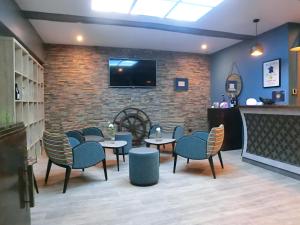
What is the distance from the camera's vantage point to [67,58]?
245 inches

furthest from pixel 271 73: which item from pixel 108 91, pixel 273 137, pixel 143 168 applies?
pixel 108 91

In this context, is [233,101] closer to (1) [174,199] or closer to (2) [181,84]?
(2) [181,84]

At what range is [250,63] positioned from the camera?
5.74m

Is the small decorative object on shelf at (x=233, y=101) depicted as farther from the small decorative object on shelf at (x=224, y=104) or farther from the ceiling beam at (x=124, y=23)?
the ceiling beam at (x=124, y=23)

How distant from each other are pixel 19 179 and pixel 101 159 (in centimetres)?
247

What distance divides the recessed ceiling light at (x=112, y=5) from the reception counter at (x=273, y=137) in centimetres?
274

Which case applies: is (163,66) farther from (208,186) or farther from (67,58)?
(208,186)

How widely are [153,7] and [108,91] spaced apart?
310 centimetres

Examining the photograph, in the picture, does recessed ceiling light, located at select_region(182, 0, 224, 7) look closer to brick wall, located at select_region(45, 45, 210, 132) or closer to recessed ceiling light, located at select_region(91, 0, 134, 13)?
recessed ceiling light, located at select_region(91, 0, 134, 13)

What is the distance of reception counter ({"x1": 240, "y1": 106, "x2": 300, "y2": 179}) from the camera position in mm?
3473

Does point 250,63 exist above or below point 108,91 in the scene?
above

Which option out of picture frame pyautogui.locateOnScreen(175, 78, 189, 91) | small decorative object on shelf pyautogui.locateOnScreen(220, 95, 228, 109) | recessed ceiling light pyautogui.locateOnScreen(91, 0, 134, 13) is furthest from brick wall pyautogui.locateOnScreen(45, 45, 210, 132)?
recessed ceiling light pyautogui.locateOnScreen(91, 0, 134, 13)

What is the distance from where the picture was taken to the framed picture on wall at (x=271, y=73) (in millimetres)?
4887

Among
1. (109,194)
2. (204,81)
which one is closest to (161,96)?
(204,81)
